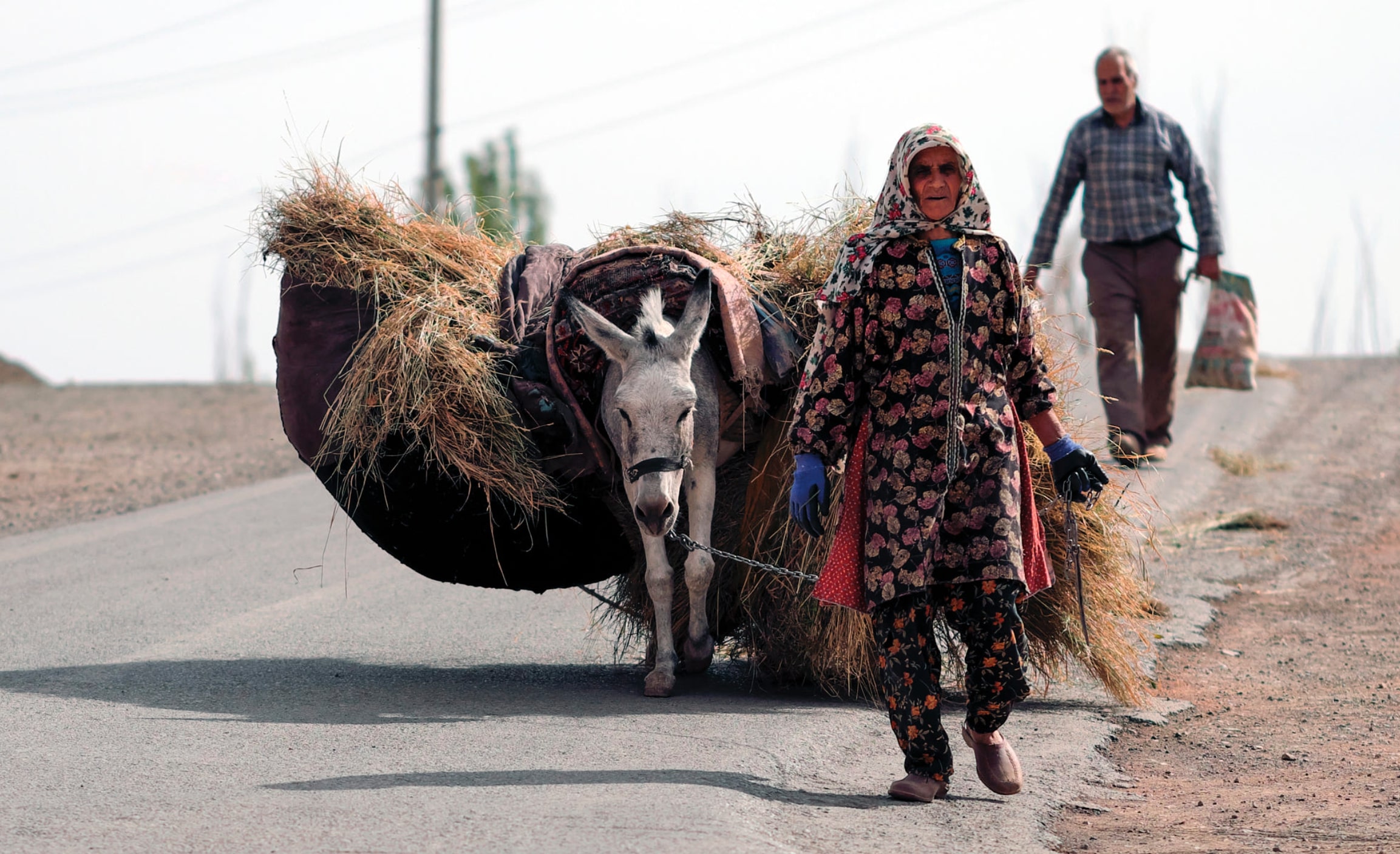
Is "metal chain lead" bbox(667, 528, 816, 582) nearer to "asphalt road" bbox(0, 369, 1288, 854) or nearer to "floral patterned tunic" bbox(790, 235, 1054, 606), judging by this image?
"asphalt road" bbox(0, 369, 1288, 854)

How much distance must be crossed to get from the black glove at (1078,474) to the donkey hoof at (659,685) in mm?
1935

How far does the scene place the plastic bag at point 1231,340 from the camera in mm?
10930

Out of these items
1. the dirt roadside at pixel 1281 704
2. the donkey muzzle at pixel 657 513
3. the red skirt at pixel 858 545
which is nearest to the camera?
the dirt roadside at pixel 1281 704

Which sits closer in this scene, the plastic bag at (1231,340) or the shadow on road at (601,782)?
the shadow on road at (601,782)

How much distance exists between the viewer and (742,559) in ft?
19.1

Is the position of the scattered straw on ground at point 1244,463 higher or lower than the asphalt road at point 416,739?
higher

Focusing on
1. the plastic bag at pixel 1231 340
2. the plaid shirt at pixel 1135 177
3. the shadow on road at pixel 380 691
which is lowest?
the shadow on road at pixel 380 691

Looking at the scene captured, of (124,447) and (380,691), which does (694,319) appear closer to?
(380,691)

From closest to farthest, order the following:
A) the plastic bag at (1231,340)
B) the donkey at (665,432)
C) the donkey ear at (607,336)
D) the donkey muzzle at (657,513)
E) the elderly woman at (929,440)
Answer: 1. the elderly woman at (929,440)
2. the donkey muzzle at (657,513)
3. the donkey at (665,432)
4. the donkey ear at (607,336)
5. the plastic bag at (1231,340)

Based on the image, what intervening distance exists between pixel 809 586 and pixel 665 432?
36.8 inches

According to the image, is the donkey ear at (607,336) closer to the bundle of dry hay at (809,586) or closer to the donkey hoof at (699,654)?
the bundle of dry hay at (809,586)

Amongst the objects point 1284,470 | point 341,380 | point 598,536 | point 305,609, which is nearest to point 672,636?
point 598,536

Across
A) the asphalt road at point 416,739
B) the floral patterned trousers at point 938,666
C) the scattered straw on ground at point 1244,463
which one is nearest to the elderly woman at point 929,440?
the floral patterned trousers at point 938,666

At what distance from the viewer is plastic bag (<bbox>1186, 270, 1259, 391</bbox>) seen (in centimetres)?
1093
